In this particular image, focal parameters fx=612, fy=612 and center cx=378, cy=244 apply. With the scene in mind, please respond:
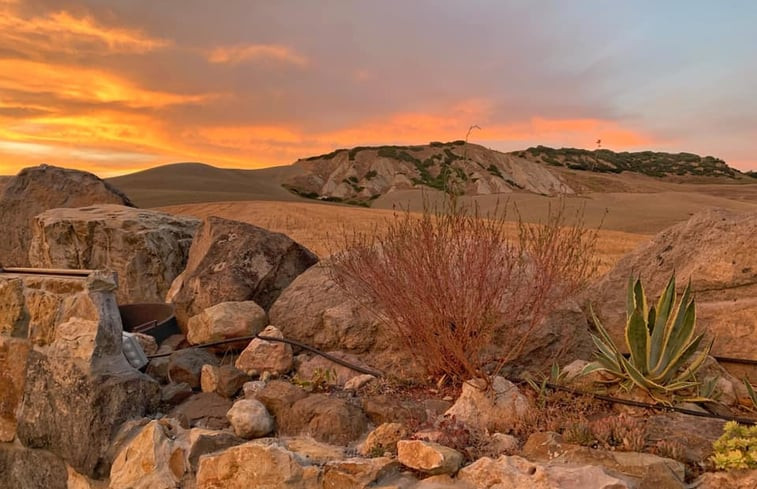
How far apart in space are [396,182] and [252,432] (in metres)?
65.4

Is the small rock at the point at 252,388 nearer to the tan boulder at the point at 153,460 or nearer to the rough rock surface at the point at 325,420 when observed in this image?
the rough rock surface at the point at 325,420

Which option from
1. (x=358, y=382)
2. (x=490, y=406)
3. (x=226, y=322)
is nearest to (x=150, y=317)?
(x=226, y=322)

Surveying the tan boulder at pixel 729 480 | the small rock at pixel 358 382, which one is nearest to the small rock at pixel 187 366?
the small rock at pixel 358 382

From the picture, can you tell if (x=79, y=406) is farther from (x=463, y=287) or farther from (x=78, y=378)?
(x=463, y=287)

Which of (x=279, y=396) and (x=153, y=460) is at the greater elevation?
(x=279, y=396)

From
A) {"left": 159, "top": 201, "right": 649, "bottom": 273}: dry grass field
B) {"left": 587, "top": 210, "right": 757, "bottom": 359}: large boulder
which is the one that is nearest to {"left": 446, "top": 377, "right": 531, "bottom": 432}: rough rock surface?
{"left": 587, "top": 210, "right": 757, "bottom": 359}: large boulder

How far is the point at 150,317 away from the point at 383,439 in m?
3.97

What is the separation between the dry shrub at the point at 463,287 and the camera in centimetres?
420

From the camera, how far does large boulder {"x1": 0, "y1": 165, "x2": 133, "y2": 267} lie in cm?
1123

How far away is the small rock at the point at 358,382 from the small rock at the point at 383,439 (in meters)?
0.85

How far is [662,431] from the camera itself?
3562 millimetres

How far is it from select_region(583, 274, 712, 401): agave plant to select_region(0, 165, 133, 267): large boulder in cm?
977

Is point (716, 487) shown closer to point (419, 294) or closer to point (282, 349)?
point (419, 294)

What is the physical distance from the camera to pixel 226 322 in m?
5.42
